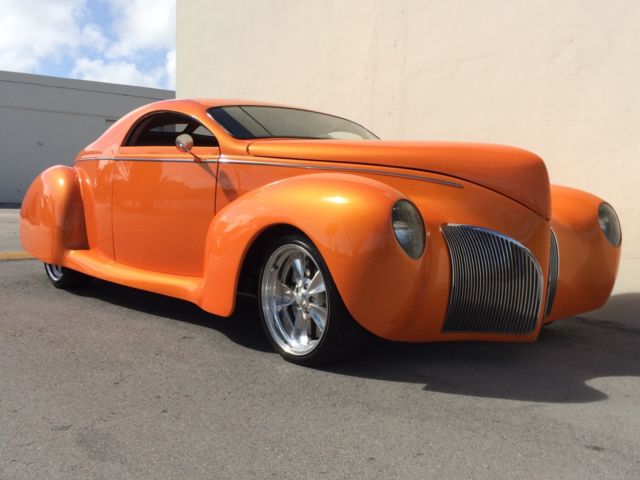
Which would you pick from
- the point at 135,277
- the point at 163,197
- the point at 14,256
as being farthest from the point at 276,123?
the point at 14,256

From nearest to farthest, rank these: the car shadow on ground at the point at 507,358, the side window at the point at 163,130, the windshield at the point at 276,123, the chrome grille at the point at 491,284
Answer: the car shadow on ground at the point at 507,358
the chrome grille at the point at 491,284
the windshield at the point at 276,123
the side window at the point at 163,130

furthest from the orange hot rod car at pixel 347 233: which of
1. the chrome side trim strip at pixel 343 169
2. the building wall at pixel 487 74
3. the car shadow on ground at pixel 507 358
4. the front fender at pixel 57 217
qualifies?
the building wall at pixel 487 74

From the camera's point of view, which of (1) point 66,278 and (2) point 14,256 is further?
(2) point 14,256

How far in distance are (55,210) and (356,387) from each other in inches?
122

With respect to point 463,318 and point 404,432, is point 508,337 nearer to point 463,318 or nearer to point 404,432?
point 463,318

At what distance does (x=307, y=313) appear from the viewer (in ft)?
11.3

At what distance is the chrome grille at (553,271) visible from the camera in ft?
12.5

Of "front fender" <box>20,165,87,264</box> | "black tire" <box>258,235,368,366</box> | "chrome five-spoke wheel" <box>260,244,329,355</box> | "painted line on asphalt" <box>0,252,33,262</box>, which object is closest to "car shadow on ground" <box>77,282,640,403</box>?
"black tire" <box>258,235,368,366</box>

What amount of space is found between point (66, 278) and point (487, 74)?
4.33 m

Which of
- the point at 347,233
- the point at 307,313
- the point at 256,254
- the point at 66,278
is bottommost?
the point at 66,278

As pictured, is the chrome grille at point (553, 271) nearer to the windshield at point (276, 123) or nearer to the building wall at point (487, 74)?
the windshield at point (276, 123)

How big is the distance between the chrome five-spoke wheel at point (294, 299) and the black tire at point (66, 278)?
2.40 m

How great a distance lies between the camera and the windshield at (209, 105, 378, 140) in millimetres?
4242

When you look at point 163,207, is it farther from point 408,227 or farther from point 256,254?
point 408,227
